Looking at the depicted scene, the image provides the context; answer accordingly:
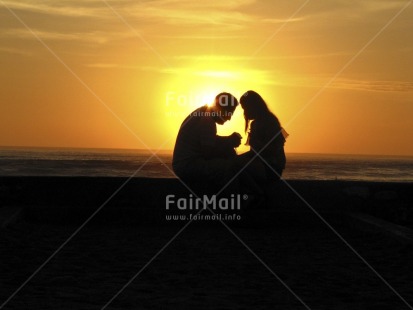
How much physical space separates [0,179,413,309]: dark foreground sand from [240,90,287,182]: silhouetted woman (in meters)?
0.53

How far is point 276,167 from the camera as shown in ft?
28.9

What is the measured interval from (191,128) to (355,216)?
222 centimetres

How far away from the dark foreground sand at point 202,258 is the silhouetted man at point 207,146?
517 mm

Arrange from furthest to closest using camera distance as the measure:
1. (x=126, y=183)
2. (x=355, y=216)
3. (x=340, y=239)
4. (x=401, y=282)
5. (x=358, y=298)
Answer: (x=126, y=183) < (x=355, y=216) < (x=340, y=239) < (x=401, y=282) < (x=358, y=298)

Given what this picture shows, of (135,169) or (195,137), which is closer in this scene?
(195,137)

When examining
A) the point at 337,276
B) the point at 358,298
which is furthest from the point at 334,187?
the point at 358,298

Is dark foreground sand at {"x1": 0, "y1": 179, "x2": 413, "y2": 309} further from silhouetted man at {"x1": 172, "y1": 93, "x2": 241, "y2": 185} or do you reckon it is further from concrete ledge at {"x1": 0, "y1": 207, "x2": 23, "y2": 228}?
silhouetted man at {"x1": 172, "y1": 93, "x2": 241, "y2": 185}

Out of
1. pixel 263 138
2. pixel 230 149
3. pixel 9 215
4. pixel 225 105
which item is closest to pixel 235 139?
pixel 230 149

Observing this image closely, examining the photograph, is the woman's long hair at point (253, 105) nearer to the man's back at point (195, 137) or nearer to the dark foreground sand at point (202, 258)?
the man's back at point (195, 137)

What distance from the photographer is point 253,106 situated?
8.93 meters

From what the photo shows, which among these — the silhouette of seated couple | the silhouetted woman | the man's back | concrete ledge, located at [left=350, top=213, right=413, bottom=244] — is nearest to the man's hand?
the silhouette of seated couple

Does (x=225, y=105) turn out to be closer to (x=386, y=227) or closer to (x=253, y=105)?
(x=253, y=105)

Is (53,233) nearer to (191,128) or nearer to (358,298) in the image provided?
(191,128)

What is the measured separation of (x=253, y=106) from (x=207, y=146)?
761 mm
